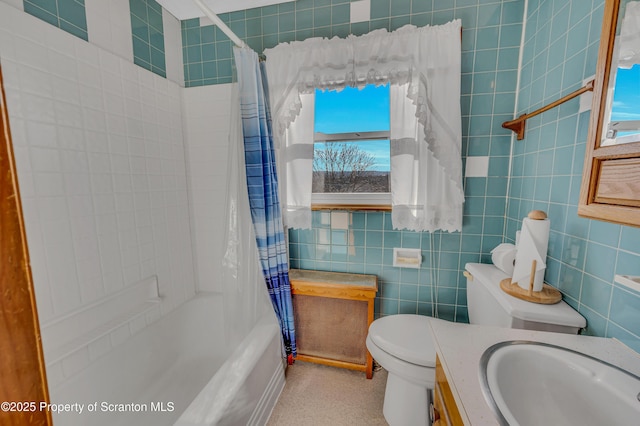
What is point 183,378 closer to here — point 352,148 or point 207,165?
point 207,165

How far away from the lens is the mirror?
57 centimetres

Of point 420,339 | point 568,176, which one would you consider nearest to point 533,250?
point 568,176

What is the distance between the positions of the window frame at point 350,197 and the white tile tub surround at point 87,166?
0.97 meters

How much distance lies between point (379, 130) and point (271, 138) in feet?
2.25

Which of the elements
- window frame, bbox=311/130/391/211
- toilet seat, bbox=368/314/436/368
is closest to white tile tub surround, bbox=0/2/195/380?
window frame, bbox=311/130/391/211

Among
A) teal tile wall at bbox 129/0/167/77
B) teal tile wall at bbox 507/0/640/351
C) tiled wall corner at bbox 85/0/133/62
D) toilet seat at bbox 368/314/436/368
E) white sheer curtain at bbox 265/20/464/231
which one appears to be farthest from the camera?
teal tile wall at bbox 129/0/167/77

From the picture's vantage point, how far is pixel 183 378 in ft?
5.22

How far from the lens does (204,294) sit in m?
1.88

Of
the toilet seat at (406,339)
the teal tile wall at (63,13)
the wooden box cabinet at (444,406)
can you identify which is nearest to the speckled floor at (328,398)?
the toilet seat at (406,339)

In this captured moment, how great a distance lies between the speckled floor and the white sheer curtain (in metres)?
0.97

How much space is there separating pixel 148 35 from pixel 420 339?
2.28 meters

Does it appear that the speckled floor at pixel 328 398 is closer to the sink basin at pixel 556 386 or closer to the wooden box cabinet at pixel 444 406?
the wooden box cabinet at pixel 444 406

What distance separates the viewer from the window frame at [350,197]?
1650 mm

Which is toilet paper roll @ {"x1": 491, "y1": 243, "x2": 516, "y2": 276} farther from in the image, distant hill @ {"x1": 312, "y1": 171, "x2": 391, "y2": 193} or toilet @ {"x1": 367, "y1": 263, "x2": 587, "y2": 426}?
distant hill @ {"x1": 312, "y1": 171, "x2": 391, "y2": 193}
